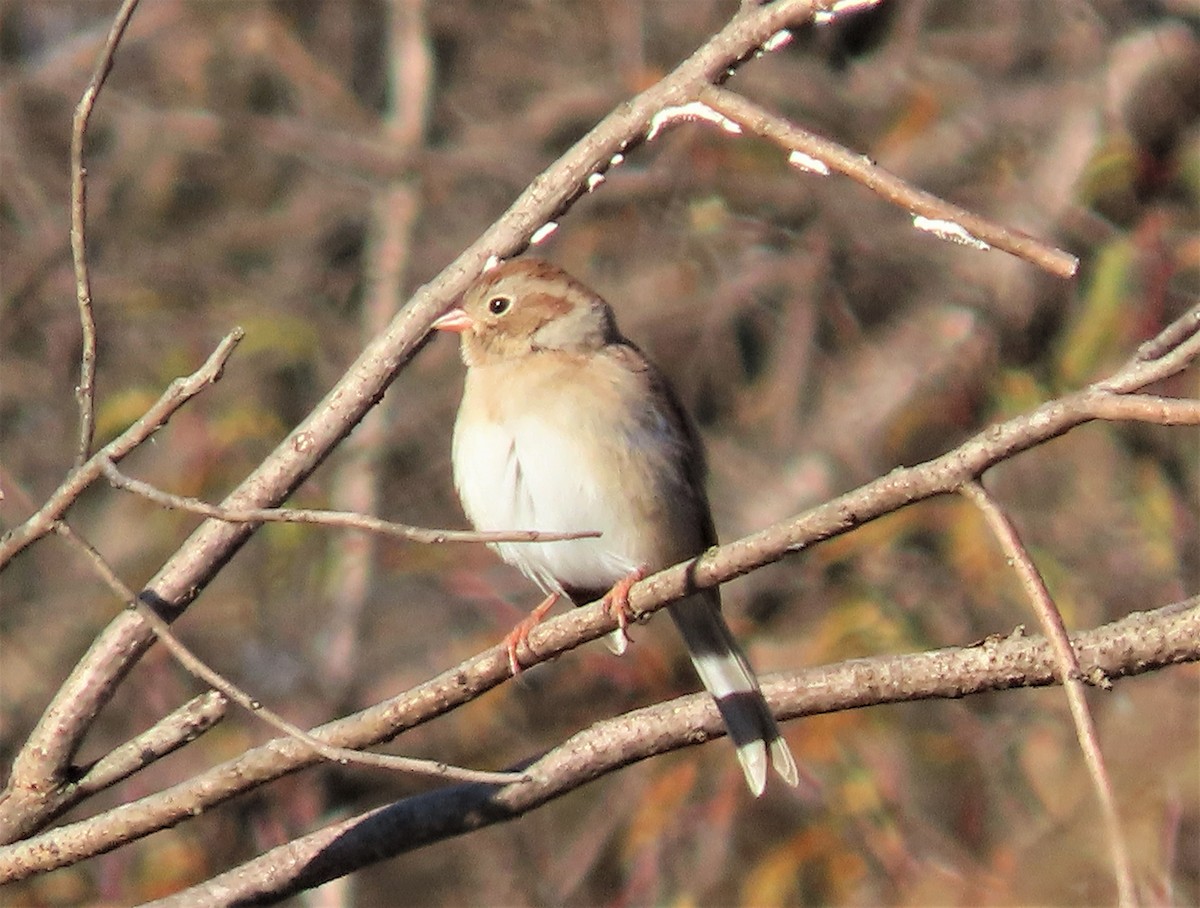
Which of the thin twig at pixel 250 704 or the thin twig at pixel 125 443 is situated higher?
the thin twig at pixel 125 443

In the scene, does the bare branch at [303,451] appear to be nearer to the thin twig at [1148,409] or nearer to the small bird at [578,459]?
the thin twig at [1148,409]

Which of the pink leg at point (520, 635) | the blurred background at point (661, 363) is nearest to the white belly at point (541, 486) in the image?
the pink leg at point (520, 635)

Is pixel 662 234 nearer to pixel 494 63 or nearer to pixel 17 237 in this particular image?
pixel 494 63

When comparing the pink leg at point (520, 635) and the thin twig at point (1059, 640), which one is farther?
the pink leg at point (520, 635)

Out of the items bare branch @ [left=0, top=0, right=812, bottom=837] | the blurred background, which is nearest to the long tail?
bare branch @ [left=0, top=0, right=812, bottom=837]

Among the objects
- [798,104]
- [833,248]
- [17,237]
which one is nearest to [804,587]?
[833,248]
